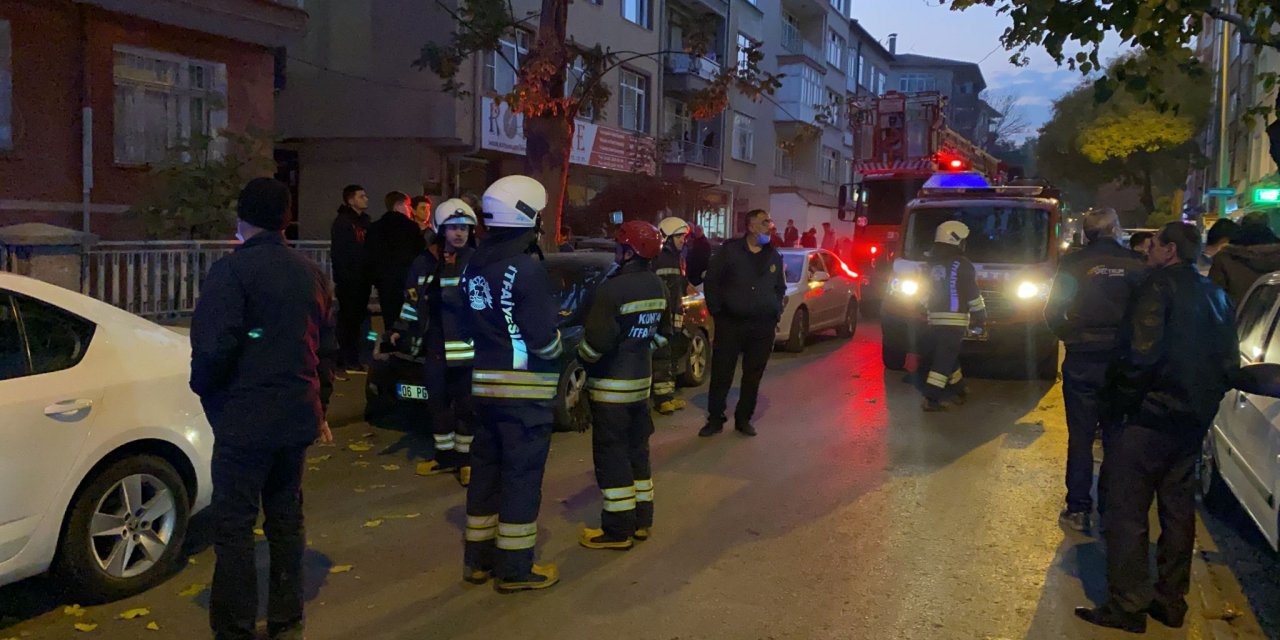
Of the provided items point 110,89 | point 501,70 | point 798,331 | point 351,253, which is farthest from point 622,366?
point 501,70

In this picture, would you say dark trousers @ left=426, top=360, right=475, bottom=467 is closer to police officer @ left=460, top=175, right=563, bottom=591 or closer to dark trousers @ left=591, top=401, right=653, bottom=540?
dark trousers @ left=591, top=401, right=653, bottom=540

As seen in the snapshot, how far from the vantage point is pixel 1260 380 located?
13.0 feet

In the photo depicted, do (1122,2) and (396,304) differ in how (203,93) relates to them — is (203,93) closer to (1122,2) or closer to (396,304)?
(396,304)

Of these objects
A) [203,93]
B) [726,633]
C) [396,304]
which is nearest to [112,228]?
[203,93]

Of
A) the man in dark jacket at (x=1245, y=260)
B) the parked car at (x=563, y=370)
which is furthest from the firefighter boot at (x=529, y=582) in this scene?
the man in dark jacket at (x=1245, y=260)

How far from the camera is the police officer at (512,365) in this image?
462 centimetres

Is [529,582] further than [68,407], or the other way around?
[529,582]

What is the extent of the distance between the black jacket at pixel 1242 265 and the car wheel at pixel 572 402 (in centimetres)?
529

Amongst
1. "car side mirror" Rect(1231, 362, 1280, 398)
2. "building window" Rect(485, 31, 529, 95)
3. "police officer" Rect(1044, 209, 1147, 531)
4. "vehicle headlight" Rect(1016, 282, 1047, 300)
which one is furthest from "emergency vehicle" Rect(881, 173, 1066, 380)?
"building window" Rect(485, 31, 529, 95)

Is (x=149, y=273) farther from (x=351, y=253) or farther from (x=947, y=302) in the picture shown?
(x=947, y=302)

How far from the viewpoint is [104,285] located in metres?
9.61

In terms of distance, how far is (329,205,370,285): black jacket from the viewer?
9.84 meters

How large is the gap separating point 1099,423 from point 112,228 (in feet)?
40.7

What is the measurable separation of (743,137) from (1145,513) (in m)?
32.0
